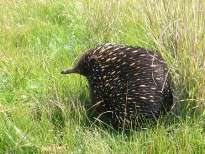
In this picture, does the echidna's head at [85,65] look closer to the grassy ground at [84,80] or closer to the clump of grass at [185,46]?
the grassy ground at [84,80]

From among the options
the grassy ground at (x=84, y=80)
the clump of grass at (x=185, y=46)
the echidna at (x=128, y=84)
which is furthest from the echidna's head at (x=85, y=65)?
the clump of grass at (x=185, y=46)

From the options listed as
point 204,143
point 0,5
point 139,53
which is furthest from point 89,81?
point 0,5

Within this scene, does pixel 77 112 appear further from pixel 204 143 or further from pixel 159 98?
pixel 204 143

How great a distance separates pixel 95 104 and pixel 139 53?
0.49 meters

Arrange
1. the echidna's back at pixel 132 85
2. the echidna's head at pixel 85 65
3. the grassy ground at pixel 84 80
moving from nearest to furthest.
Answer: the grassy ground at pixel 84 80 < the echidna's back at pixel 132 85 < the echidna's head at pixel 85 65

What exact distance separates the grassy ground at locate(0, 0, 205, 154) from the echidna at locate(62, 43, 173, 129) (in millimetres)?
117

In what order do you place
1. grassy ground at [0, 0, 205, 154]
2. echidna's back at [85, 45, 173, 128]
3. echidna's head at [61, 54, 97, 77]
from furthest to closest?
1. echidna's head at [61, 54, 97, 77]
2. echidna's back at [85, 45, 173, 128]
3. grassy ground at [0, 0, 205, 154]

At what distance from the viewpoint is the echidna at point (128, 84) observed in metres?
3.57

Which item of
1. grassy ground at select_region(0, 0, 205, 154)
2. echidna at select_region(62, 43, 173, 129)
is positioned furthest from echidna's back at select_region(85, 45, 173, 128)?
grassy ground at select_region(0, 0, 205, 154)

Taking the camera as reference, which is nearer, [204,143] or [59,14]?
[204,143]

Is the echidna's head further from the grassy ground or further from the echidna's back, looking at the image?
the grassy ground

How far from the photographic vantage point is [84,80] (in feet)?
14.2

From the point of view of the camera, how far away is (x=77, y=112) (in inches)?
143

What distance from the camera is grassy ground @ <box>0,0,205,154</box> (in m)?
3.31
